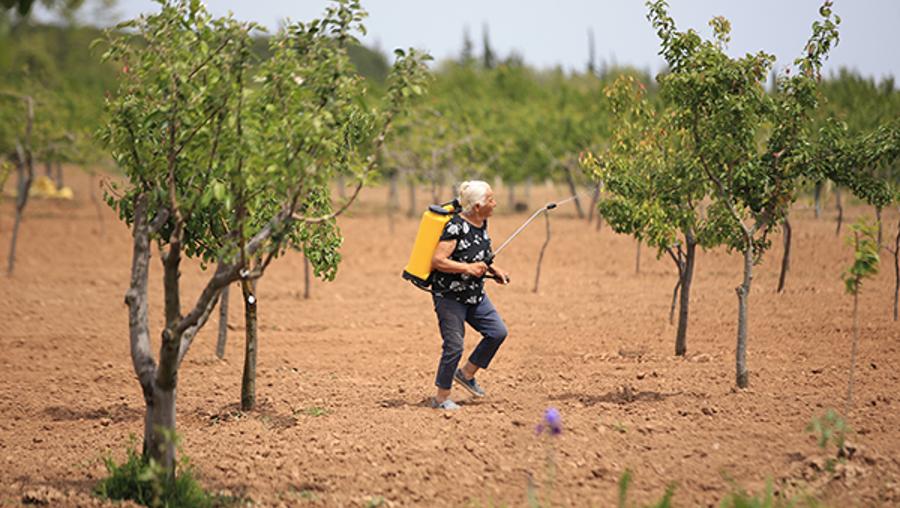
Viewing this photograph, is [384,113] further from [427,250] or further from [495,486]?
[495,486]

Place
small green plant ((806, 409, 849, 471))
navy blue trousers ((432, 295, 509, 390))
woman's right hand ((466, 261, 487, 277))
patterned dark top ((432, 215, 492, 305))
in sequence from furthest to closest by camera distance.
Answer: navy blue trousers ((432, 295, 509, 390)), patterned dark top ((432, 215, 492, 305)), woman's right hand ((466, 261, 487, 277)), small green plant ((806, 409, 849, 471))

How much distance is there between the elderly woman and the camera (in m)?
8.12

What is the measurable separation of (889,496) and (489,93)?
5796cm

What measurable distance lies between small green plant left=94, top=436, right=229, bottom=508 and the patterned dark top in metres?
2.55

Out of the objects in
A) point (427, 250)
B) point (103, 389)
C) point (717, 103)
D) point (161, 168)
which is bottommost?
point (103, 389)

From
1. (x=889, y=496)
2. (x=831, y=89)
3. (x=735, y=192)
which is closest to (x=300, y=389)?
(x=735, y=192)

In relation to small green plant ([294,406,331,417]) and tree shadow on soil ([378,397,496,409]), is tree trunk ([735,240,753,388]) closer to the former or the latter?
tree shadow on soil ([378,397,496,409])

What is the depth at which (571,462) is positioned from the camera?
7016mm

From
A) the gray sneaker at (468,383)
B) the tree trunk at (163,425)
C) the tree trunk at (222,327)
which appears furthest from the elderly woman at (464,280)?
the tree trunk at (222,327)

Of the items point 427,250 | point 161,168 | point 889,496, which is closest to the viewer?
point 889,496

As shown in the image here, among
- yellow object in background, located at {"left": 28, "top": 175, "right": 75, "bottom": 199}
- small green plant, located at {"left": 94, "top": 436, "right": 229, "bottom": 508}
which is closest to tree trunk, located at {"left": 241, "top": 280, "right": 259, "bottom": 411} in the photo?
small green plant, located at {"left": 94, "top": 436, "right": 229, "bottom": 508}

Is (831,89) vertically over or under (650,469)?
over

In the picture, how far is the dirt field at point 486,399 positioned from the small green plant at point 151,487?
231 mm

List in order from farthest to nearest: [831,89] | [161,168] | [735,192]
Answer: [831,89], [735,192], [161,168]
